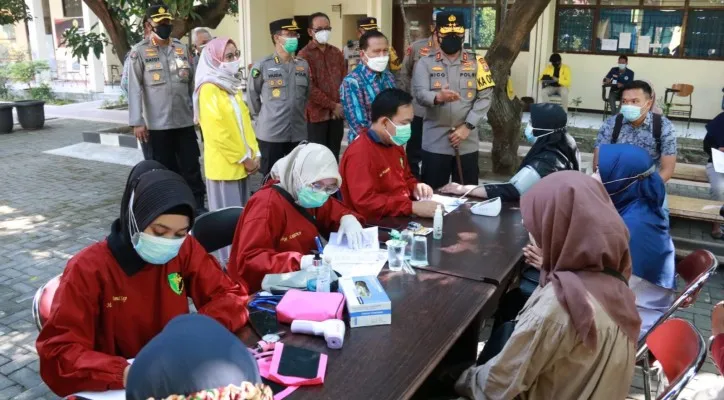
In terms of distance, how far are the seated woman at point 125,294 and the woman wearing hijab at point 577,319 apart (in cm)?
99

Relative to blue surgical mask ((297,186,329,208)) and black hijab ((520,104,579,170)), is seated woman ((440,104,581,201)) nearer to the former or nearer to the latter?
black hijab ((520,104,579,170))

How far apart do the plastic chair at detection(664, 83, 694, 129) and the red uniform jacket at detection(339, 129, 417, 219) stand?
8246mm

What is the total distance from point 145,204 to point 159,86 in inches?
156

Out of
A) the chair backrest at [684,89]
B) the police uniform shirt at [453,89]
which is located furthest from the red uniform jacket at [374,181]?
the chair backrest at [684,89]

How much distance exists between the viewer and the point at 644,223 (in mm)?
2947

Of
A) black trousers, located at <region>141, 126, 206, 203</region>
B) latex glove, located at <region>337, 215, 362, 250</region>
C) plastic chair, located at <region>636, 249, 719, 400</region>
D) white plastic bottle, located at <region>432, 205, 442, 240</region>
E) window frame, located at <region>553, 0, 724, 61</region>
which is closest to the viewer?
plastic chair, located at <region>636, 249, 719, 400</region>

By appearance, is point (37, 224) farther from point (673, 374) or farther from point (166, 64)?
point (673, 374)

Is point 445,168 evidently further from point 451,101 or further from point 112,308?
point 112,308

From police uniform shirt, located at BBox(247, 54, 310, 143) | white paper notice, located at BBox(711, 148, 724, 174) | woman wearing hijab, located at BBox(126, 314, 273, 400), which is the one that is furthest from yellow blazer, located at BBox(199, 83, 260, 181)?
white paper notice, located at BBox(711, 148, 724, 174)

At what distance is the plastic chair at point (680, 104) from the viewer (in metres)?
10.6

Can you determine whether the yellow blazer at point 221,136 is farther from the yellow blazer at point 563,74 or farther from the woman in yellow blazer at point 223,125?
the yellow blazer at point 563,74

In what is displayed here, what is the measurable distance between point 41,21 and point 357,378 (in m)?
18.6

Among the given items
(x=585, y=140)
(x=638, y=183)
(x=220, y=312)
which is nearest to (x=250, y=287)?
(x=220, y=312)

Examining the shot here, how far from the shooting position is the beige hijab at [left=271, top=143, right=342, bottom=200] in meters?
2.80
